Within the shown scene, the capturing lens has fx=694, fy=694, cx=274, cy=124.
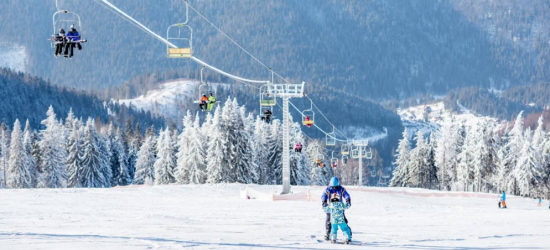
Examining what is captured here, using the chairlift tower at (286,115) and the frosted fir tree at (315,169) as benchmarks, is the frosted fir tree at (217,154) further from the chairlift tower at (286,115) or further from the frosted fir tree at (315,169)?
the frosted fir tree at (315,169)

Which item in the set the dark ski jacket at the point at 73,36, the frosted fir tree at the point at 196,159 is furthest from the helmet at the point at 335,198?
the frosted fir tree at the point at 196,159

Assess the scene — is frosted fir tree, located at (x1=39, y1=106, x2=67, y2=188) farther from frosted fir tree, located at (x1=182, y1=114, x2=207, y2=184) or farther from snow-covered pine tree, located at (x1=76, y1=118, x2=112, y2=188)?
frosted fir tree, located at (x1=182, y1=114, x2=207, y2=184)

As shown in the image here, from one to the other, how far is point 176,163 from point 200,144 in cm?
1101

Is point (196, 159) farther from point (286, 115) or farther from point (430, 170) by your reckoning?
point (430, 170)

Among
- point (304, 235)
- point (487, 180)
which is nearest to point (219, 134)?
point (487, 180)

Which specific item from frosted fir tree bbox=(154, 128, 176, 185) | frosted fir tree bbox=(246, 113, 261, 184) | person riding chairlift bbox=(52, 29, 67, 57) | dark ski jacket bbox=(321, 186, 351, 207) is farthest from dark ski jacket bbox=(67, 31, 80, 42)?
frosted fir tree bbox=(154, 128, 176, 185)

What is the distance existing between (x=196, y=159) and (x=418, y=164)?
33.2m

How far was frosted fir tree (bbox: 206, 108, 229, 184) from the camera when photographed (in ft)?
220

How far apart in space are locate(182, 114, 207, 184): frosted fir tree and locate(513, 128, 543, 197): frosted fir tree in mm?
33506

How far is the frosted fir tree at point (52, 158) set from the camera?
243 ft

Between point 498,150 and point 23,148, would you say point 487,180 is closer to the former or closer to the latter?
point 498,150

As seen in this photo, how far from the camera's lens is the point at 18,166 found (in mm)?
73812

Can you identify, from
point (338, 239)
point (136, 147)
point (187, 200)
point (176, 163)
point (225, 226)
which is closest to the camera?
point (338, 239)

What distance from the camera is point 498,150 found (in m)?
82.4
